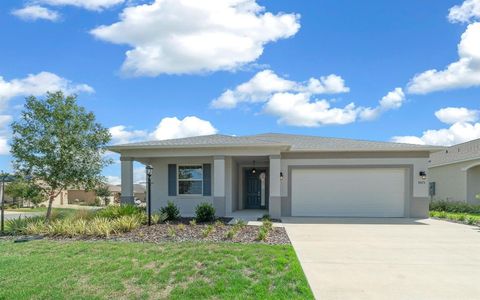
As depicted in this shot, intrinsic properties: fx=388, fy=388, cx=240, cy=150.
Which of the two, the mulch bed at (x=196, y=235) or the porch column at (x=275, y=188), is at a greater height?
the porch column at (x=275, y=188)

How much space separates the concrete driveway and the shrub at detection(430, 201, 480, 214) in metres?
7.84

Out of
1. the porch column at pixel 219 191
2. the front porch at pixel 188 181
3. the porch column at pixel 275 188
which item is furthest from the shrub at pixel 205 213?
the porch column at pixel 275 188

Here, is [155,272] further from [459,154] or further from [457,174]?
[459,154]

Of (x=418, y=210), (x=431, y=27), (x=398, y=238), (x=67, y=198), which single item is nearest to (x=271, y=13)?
(x=431, y=27)

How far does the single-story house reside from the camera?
15023 mm

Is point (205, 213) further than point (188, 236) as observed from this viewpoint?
Yes

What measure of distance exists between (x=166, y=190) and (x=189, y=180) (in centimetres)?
109

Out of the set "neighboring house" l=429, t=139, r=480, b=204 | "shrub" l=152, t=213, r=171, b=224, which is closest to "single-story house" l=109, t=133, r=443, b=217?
"shrub" l=152, t=213, r=171, b=224

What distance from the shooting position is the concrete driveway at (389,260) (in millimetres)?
5709

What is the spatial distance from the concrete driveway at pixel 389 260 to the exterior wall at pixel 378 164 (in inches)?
111

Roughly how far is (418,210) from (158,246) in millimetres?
11302

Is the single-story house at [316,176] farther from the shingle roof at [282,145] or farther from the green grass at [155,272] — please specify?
the green grass at [155,272]

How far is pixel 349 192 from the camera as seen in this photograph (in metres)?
15.8

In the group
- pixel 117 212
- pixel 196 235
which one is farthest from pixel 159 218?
pixel 196 235
